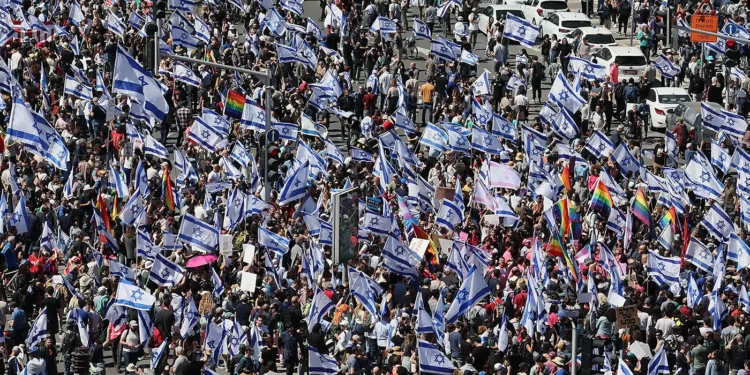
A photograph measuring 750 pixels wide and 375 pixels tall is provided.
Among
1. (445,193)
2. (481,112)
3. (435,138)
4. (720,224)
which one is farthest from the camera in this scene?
(481,112)

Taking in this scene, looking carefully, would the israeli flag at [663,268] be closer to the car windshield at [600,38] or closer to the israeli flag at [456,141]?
the israeli flag at [456,141]

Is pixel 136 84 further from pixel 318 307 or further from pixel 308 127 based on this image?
pixel 318 307

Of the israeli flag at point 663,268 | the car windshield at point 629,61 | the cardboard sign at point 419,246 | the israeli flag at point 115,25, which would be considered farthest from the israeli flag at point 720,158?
the israeli flag at point 115,25

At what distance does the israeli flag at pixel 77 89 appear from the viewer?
54.1 m

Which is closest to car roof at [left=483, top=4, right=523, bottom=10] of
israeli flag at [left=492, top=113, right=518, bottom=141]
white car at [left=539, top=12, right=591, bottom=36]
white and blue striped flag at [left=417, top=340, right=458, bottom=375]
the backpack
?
white car at [left=539, top=12, right=591, bottom=36]

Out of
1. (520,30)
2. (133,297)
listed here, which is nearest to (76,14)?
(520,30)

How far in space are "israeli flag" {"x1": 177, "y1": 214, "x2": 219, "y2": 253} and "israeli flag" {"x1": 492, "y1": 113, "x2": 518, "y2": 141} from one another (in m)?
9.46

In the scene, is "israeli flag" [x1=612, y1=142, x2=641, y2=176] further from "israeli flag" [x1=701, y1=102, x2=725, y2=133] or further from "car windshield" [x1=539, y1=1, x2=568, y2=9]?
"car windshield" [x1=539, y1=1, x2=568, y2=9]

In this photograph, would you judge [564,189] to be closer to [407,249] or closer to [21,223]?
[407,249]

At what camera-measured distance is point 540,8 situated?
7000 centimetres

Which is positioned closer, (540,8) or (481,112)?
(481,112)

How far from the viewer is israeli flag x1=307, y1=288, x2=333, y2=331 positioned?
41969 millimetres

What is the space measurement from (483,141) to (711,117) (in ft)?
17.7

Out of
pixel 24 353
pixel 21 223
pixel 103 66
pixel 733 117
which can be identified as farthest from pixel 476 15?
pixel 24 353
